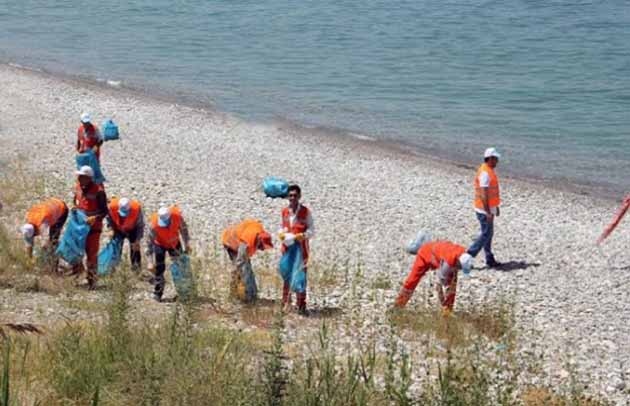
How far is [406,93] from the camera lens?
1292 inches

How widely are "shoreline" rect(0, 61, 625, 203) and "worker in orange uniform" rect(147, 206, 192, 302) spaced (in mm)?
12665

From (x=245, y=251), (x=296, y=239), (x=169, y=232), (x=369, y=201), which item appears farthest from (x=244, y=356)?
(x=369, y=201)

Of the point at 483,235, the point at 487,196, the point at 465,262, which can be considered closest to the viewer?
the point at 465,262

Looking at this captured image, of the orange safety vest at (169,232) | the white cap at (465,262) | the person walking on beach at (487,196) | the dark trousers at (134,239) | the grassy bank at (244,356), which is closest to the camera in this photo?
the grassy bank at (244,356)

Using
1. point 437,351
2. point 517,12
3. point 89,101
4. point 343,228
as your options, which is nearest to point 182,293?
point 437,351

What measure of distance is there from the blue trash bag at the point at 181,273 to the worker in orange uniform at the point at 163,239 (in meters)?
0.28

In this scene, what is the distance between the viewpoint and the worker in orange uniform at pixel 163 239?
1240 centimetres

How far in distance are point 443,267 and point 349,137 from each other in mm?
15355

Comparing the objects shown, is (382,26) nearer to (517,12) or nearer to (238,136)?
(517,12)

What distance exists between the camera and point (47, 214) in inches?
520

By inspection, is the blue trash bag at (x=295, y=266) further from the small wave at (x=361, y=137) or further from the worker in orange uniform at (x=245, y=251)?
the small wave at (x=361, y=137)

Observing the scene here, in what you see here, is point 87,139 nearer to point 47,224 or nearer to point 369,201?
point 47,224

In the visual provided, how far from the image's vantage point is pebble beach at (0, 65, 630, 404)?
45.7 ft

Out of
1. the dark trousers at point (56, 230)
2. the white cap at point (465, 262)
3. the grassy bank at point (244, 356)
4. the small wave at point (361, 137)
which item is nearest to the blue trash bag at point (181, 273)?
the grassy bank at point (244, 356)
